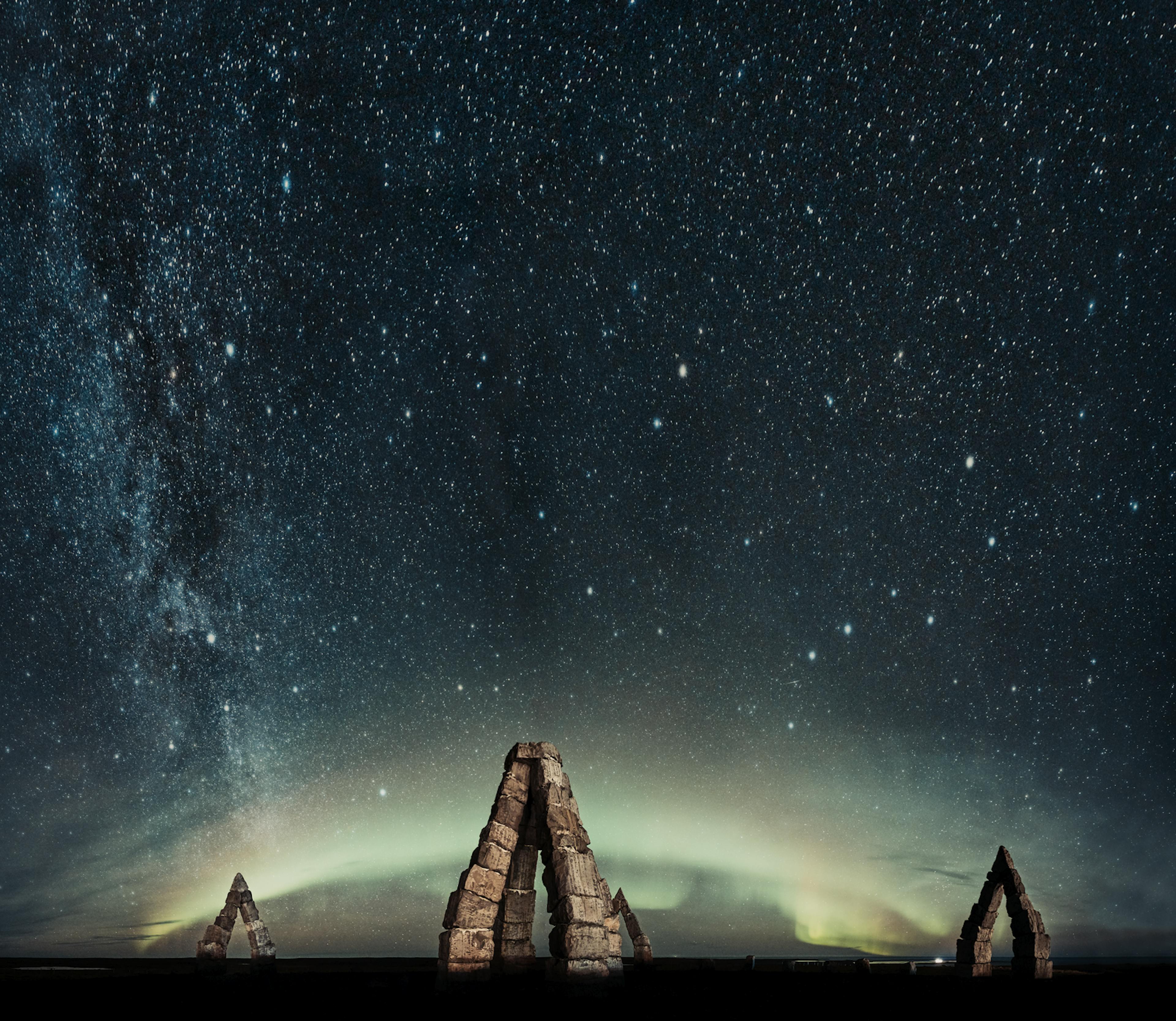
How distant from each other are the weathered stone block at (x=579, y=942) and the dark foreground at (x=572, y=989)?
42 cm

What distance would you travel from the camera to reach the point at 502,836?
11664 millimetres

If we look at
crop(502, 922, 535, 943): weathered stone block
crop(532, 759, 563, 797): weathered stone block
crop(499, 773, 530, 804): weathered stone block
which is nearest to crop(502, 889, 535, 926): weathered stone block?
crop(502, 922, 535, 943): weathered stone block

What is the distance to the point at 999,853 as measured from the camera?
19188 mm

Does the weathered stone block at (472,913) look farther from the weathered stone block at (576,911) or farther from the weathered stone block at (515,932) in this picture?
the weathered stone block at (515,932)

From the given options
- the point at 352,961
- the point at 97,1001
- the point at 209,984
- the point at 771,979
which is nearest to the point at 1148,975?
the point at 771,979

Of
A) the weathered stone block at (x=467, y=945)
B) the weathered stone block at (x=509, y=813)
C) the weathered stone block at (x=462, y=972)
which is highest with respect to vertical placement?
the weathered stone block at (x=509, y=813)

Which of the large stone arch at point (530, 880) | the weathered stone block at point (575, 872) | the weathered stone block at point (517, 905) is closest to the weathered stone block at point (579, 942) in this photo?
the large stone arch at point (530, 880)

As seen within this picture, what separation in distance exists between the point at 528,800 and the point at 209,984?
8230mm

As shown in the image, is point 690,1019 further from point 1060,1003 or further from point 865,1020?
point 1060,1003

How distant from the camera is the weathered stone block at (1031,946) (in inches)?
725

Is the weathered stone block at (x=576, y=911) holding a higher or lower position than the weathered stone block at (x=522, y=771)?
lower

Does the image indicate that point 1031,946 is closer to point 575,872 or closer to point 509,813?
point 575,872

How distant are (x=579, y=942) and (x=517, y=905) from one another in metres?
2.79

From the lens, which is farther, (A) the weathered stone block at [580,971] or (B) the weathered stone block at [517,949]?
(B) the weathered stone block at [517,949]
